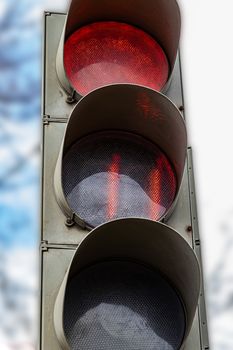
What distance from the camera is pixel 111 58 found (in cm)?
334

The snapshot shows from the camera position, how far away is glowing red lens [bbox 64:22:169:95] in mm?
3293

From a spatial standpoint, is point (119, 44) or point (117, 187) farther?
point (119, 44)

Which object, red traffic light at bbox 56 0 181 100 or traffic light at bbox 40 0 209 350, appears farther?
red traffic light at bbox 56 0 181 100

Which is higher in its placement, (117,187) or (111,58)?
(111,58)

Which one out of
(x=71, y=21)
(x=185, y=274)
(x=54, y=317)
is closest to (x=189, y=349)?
(x=185, y=274)

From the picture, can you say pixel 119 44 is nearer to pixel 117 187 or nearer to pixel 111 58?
Answer: pixel 111 58

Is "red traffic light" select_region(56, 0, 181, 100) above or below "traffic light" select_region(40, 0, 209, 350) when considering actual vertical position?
above

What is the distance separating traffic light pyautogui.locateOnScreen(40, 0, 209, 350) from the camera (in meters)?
2.75

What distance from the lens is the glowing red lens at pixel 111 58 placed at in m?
3.29

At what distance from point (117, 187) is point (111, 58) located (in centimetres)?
49

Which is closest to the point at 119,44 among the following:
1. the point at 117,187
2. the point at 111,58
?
the point at 111,58

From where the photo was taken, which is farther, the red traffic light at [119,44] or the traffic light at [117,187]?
the red traffic light at [119,44]

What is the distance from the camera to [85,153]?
10.2ft

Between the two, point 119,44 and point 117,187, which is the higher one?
point 119,44
